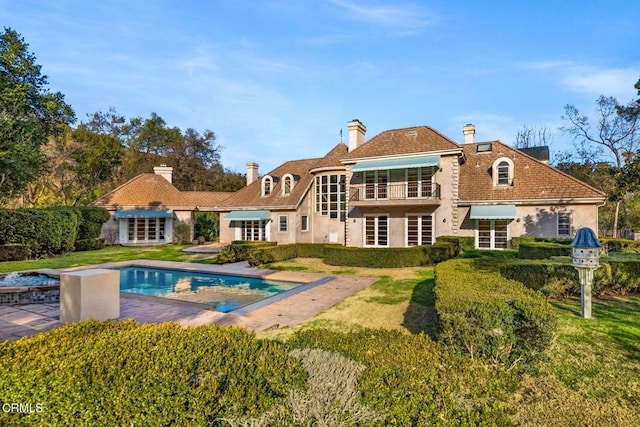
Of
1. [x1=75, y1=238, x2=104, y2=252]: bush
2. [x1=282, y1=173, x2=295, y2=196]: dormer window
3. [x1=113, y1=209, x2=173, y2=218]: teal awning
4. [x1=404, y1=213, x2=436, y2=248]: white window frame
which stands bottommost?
[x1=75, y1=238, x2=104, y2=252]: bush

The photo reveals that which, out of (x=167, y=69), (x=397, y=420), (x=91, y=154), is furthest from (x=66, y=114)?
(x=397, y=420)

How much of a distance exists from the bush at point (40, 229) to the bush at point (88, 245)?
265 cm

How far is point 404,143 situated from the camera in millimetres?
24844

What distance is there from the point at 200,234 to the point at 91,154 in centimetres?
1841

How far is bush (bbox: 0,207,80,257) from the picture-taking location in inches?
930

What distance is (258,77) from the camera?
66.6ft

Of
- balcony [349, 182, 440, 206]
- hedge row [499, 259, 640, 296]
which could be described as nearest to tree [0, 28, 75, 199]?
balcony [349, 182, 440, 206]

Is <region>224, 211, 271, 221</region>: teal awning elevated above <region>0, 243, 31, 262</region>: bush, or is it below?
above

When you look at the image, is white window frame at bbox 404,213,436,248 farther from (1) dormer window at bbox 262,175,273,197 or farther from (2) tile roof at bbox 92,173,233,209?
(2) tile roof at bbox 92,173,233,209

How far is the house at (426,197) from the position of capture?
74.6 feet

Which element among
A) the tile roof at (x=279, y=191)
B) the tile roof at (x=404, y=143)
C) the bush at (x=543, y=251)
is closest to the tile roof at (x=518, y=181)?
the tile roof at (x=404, y=143)

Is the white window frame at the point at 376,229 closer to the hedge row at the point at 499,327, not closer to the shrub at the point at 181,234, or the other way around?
the hedge row at the point at 499,327

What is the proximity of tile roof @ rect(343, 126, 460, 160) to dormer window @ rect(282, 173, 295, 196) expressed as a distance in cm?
662

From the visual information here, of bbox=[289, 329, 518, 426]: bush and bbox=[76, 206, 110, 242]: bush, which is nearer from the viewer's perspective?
bbox=[289, 329, 518, 426]: bush
